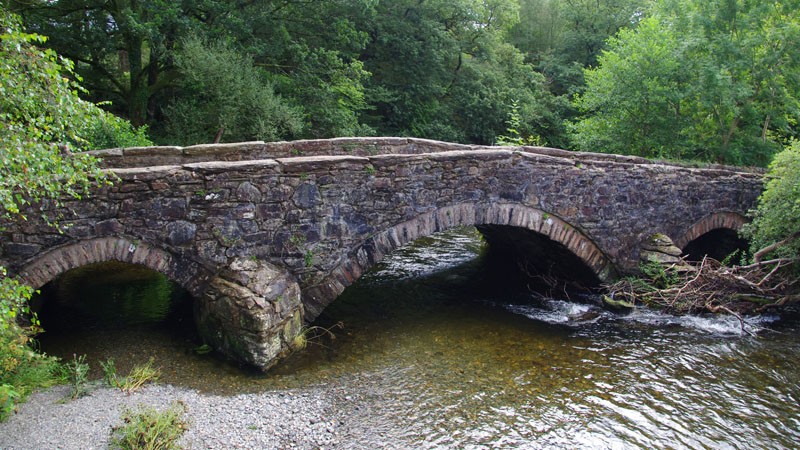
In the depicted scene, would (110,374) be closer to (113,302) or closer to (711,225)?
(113,302)

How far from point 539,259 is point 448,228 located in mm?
3958

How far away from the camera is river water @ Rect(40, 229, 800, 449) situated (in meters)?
5.88

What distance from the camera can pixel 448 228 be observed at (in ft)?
29.0

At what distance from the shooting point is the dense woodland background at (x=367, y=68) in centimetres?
1337

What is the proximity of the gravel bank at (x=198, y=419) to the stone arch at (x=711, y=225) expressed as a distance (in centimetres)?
963

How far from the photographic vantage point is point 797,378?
7387mm

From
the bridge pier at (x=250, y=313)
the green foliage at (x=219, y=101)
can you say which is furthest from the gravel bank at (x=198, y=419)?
the green foliage at (x=219, y=101)

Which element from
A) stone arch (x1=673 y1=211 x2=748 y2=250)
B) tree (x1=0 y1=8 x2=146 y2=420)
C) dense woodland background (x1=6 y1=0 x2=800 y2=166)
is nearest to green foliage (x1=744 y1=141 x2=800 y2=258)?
stone arch (x1=673 y1=211 x2=748 y2=250)

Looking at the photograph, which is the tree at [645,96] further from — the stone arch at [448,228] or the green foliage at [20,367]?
the green foliage at [20,367]

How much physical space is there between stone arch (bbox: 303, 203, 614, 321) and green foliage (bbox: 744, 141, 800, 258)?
3.53 metres

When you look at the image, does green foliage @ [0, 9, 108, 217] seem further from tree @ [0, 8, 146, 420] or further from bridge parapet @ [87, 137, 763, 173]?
bridge parapet @ [87, 137, 763, 173]

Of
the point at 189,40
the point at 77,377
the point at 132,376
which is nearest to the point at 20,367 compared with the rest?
the point at 77,377

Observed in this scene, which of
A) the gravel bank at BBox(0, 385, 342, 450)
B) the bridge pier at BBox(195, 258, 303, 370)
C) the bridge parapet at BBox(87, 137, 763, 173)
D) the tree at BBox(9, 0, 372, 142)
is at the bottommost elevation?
the gravel bank at BBox(0, 385, 342, 450)

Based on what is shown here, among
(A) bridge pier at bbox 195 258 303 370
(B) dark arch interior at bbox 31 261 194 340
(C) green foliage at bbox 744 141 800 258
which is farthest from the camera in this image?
(C) green foliage at bbox 744 141 800 258
